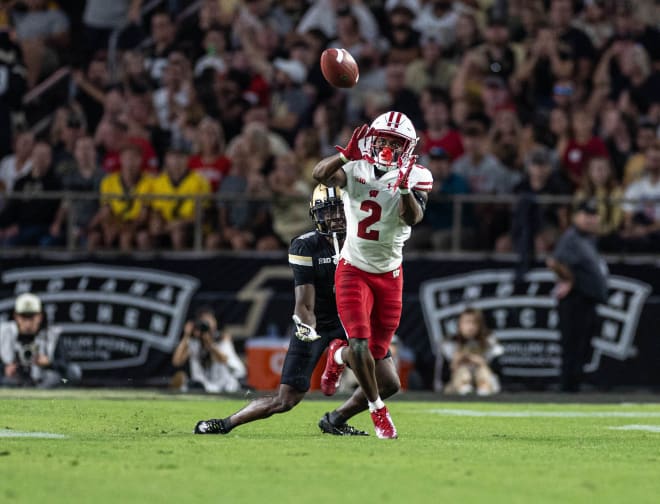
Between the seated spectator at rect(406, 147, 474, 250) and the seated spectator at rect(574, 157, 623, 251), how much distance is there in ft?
4.34

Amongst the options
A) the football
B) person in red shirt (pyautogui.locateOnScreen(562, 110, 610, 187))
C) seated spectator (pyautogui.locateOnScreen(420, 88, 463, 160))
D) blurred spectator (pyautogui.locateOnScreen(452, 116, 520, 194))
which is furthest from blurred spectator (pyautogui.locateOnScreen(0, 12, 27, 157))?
the football

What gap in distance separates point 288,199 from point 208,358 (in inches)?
81.8

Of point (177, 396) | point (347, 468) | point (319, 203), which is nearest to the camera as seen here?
point (347, 468)

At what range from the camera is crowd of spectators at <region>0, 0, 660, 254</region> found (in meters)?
16.4

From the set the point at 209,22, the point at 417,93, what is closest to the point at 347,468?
the point at 417,93

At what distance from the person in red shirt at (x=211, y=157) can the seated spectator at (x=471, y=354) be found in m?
3.42

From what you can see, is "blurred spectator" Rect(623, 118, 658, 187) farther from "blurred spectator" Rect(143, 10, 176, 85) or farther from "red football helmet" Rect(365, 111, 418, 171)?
"red football helmet" Rect(365, 111, 418, 171)

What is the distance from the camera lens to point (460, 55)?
18094mm

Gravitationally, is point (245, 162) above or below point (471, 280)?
above

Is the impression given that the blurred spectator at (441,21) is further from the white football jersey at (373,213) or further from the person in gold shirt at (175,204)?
the white football jersey at (373,213)

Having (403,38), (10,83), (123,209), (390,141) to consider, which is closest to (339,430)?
(390,141)

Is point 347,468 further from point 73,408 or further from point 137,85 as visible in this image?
point 137,85

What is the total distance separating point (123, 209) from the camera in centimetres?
1658

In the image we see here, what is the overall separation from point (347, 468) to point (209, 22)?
41.9 ft
